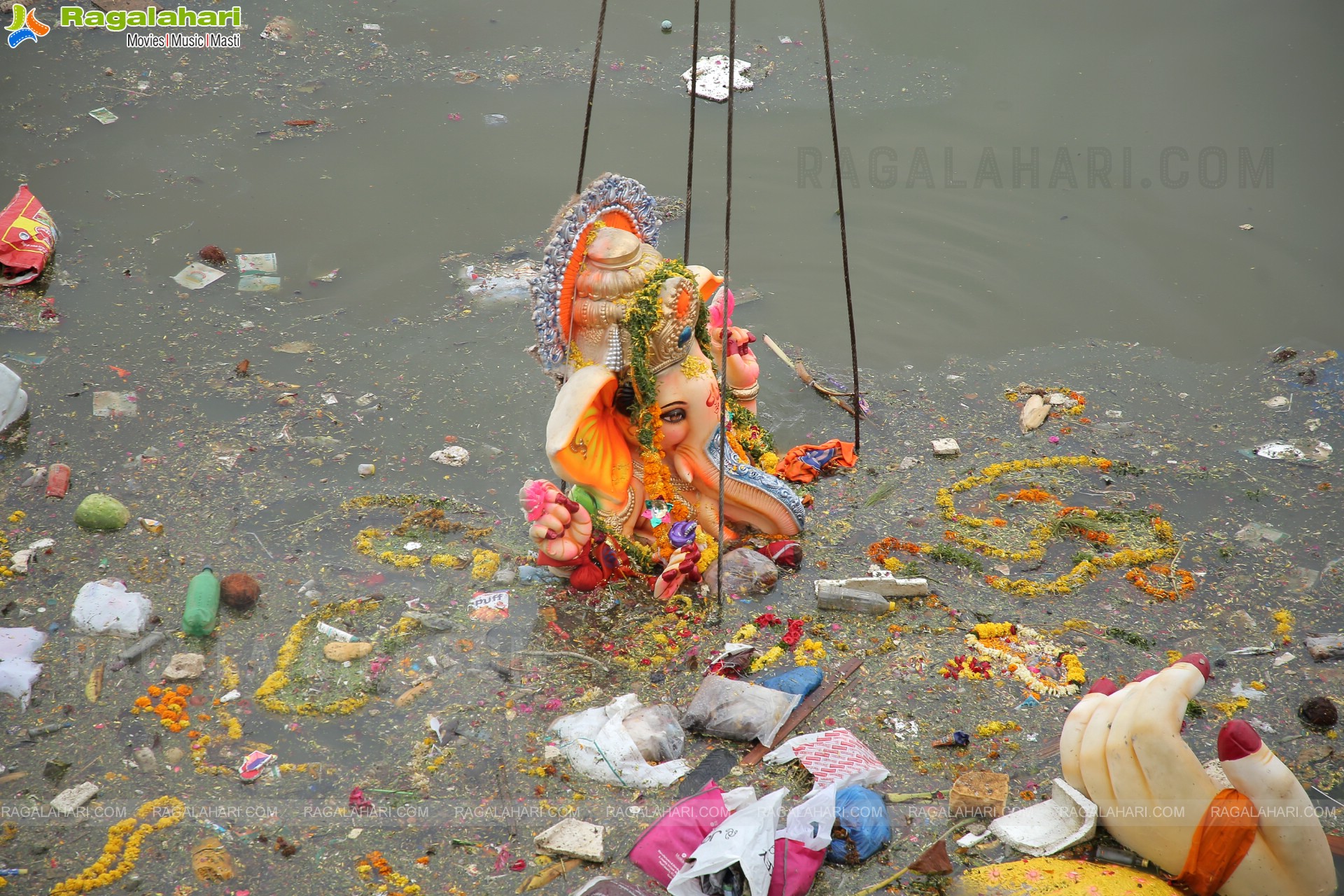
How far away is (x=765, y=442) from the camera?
17.6ft

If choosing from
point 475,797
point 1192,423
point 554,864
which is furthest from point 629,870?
point 1192,423

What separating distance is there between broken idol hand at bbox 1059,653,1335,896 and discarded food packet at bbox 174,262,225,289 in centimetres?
616

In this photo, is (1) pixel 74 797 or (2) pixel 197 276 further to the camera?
(2) pixel 197 276

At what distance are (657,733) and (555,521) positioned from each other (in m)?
0.97

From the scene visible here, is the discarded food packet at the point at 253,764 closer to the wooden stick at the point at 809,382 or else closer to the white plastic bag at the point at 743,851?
the white plastic bag at the point at 743,851

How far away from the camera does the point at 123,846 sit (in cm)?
353

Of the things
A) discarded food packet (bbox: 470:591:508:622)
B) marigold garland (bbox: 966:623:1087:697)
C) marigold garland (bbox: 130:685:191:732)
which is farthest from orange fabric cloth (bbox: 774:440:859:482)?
marigold garland (bbox: 130:685:191:732)

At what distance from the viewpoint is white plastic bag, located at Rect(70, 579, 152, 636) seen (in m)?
4.43

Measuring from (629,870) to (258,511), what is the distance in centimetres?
287

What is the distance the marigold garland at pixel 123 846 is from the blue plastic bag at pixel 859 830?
2316 millimetres

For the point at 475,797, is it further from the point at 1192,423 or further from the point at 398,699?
the point at 1192,423

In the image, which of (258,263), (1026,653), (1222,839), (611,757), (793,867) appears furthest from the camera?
(258,263)

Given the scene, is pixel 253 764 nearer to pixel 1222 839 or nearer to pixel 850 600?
pixel 850 600

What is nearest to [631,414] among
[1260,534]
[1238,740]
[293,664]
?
[293,664]
